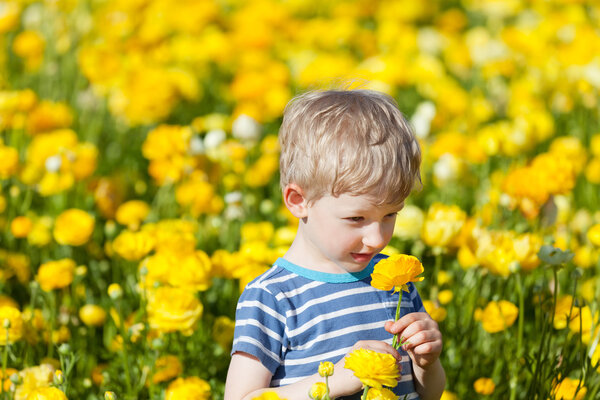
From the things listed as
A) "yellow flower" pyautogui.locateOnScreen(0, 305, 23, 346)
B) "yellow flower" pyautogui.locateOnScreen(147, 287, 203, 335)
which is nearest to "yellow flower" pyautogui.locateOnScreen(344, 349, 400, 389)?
"yellow flower" pyautogui.locateOnScreen(147, 287, 203, 335)

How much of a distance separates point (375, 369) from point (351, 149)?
16.0 inches

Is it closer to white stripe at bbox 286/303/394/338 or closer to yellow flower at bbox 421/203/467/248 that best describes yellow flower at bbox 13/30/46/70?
yellow flower at bbox 421/203/467/248

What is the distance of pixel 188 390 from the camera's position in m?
1.76

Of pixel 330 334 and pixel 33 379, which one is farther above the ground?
pixel 330 334

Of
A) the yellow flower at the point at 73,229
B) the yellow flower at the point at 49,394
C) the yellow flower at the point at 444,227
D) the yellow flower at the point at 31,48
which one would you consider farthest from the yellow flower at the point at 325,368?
the yellow flower at the point at 31,48

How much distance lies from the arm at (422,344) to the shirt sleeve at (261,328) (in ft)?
0.68

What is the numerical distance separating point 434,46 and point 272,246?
111 inches

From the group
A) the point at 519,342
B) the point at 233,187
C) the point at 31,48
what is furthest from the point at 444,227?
the point at 31,48

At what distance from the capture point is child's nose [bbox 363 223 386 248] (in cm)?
145

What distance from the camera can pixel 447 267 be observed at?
260 cm

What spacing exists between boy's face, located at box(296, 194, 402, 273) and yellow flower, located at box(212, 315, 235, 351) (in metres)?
0.62

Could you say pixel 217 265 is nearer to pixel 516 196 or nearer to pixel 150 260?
pixel 150 260

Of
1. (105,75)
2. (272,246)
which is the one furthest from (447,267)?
(105,75)

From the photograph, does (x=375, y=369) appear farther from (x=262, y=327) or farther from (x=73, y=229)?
(x=73, y=229)
